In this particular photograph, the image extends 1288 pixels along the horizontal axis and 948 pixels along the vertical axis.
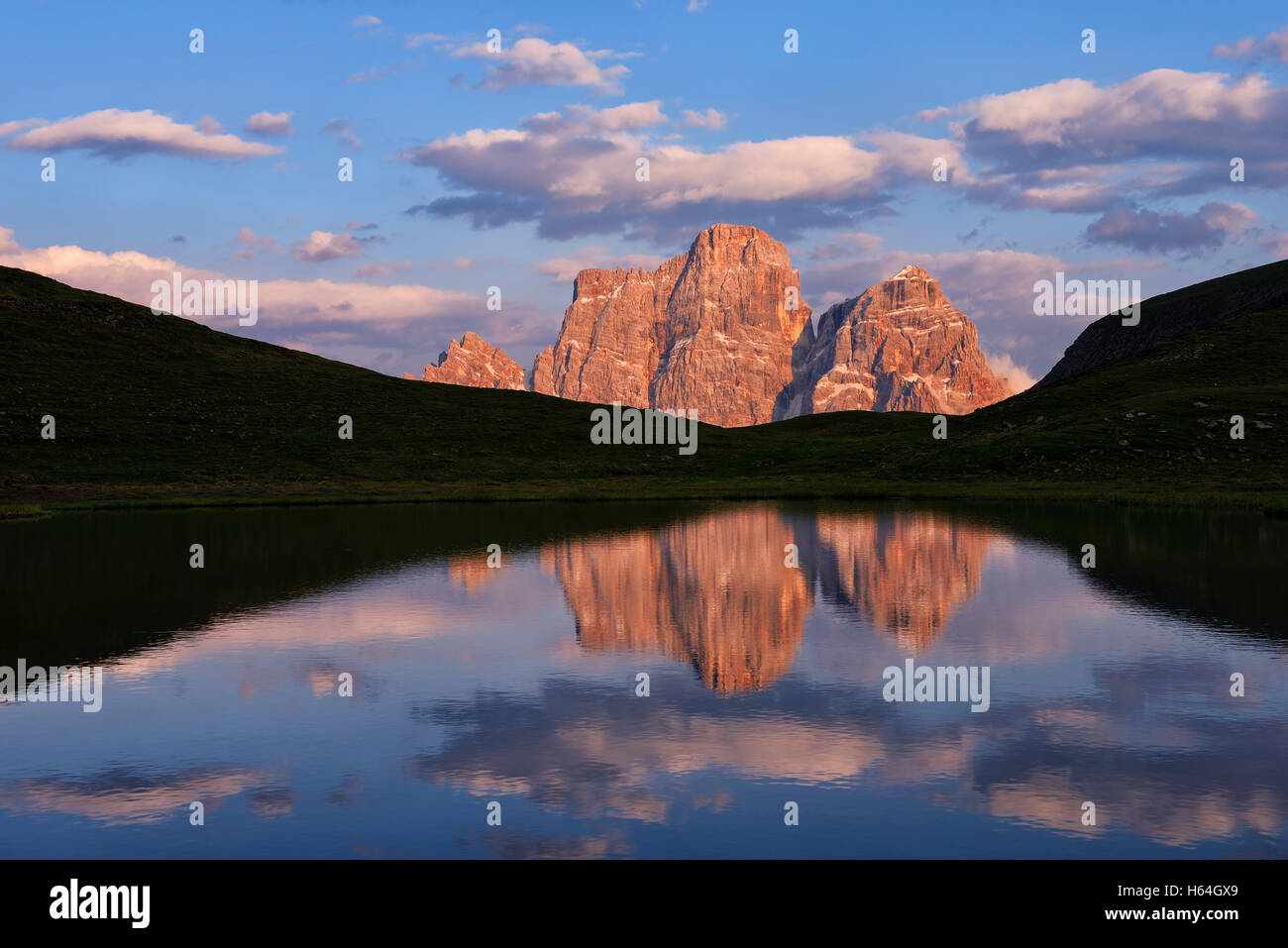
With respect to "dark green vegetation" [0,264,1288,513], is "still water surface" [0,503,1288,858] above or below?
below

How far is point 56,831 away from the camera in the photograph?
1280cm

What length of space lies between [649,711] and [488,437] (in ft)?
365

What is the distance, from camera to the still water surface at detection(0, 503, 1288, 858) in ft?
42.1

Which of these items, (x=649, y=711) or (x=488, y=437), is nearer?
(x=649, y=711)

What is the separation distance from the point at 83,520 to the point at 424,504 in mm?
24725

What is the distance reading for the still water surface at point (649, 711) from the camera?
42.1ft

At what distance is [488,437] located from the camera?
12788cm

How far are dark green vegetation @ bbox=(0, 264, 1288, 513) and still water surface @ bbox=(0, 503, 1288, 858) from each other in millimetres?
41621

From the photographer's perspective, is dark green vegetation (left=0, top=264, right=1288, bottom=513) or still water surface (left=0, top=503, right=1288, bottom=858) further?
dark green vegetation (left=0, top=264, right=1288, bottom=513)

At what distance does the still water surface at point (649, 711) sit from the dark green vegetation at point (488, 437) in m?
41.6

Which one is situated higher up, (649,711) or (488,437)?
(488,437)
